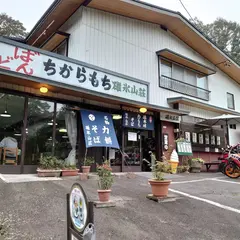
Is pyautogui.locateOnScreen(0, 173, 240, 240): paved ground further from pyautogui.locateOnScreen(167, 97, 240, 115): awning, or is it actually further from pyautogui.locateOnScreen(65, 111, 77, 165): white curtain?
pyautogui.locateOnScreen(167, 97, 240, 115): awning

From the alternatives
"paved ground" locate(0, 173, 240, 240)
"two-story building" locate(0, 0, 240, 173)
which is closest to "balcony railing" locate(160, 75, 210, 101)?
"two-story building" locate(0, 0, 240, 173)

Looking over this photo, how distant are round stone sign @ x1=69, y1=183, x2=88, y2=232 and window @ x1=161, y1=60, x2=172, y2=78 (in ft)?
36.7

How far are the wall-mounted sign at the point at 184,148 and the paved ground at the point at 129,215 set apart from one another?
5108 millimetres

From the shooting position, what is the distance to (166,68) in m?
12.9

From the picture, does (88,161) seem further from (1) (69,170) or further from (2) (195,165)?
Result: (2) (195,165)

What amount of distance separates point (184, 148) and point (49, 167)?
267 inches

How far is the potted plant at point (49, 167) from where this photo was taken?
7.24m

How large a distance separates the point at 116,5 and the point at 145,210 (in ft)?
28.3

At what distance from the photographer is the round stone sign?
1887mm

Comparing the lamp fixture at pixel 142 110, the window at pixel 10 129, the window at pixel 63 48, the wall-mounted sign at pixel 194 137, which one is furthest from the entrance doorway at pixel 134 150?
the window at pixel 63 48

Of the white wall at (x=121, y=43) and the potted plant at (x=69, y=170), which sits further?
the white wall at (x=121, y=43)

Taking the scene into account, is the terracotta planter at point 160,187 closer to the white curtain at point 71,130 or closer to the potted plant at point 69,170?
the potted plant at point 69,170

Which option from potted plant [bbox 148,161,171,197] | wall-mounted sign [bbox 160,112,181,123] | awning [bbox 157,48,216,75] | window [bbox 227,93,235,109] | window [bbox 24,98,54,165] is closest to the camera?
potted plant [bbox 148,161,171,197]

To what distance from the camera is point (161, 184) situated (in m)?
5.37
